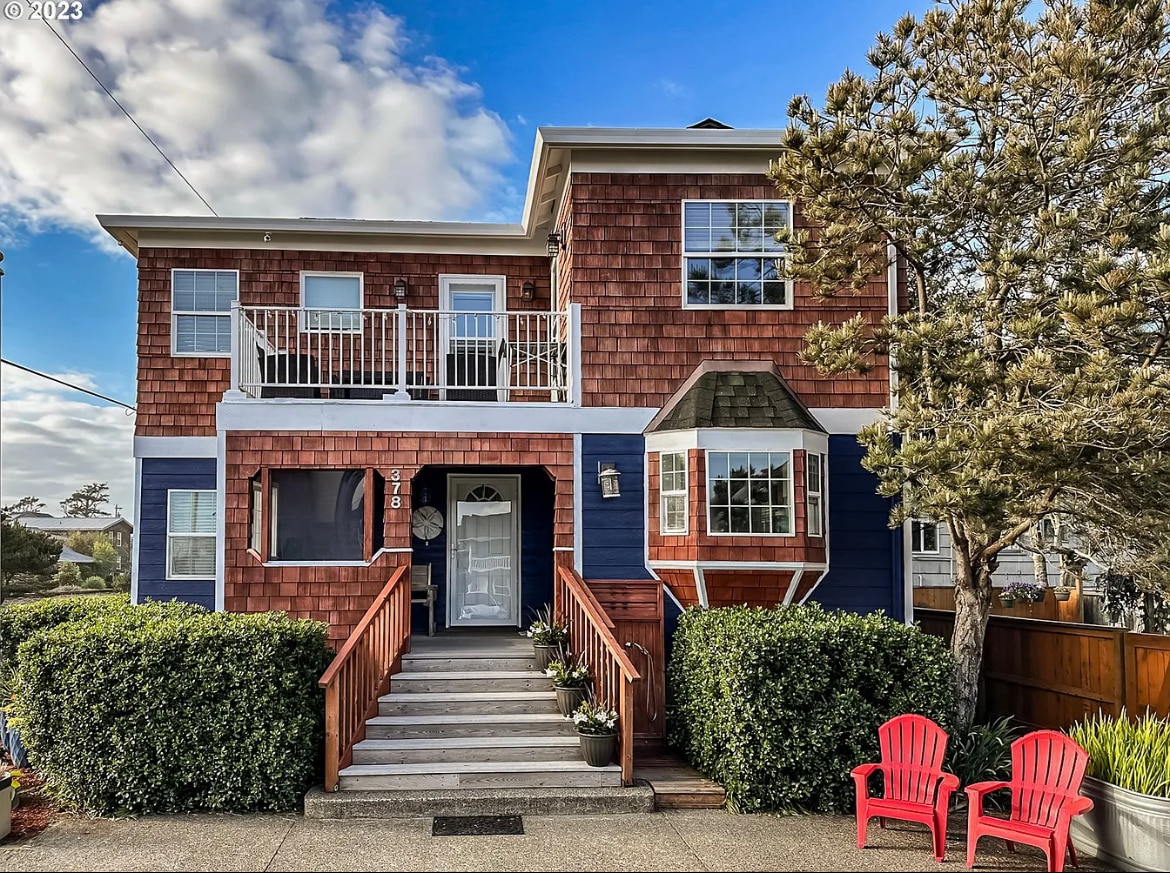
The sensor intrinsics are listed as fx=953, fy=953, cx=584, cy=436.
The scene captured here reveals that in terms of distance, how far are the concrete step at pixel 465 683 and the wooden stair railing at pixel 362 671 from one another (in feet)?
0.53

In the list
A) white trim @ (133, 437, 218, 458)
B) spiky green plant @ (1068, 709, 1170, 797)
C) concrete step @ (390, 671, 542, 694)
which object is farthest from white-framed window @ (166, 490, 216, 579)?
spiky green plant @ (1068, 709, 1170, 797)

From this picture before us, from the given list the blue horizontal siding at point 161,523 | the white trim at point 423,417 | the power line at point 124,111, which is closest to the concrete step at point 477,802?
the white trim at point 423,417

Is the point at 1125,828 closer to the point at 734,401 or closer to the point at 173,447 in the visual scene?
the point at 734,401

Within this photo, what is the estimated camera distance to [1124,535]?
796 cm

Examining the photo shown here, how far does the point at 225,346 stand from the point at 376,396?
80.2 inches

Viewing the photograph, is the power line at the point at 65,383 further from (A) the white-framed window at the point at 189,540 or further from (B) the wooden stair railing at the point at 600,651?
(B) the wooden stair railing at the point at 600,651

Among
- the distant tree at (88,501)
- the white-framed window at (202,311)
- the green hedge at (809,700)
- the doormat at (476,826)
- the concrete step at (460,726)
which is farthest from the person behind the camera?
the distant tree at (88,501)

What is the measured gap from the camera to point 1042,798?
5.96m

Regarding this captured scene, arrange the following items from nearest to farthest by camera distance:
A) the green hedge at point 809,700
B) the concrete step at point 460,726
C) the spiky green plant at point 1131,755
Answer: the spiky green plant at point 1131,755
the green hedge at point 809,700
the concrete step at point 460,726

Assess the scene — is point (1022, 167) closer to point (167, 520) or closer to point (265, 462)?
point (265, 462)

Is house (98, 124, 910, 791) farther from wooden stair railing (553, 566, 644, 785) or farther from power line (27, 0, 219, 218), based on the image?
power line (27, 0, 219, 218)

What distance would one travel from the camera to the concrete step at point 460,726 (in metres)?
7.75

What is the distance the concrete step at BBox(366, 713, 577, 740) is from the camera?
7750mm

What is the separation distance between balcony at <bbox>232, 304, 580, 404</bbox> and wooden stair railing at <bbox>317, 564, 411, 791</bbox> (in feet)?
7.07
